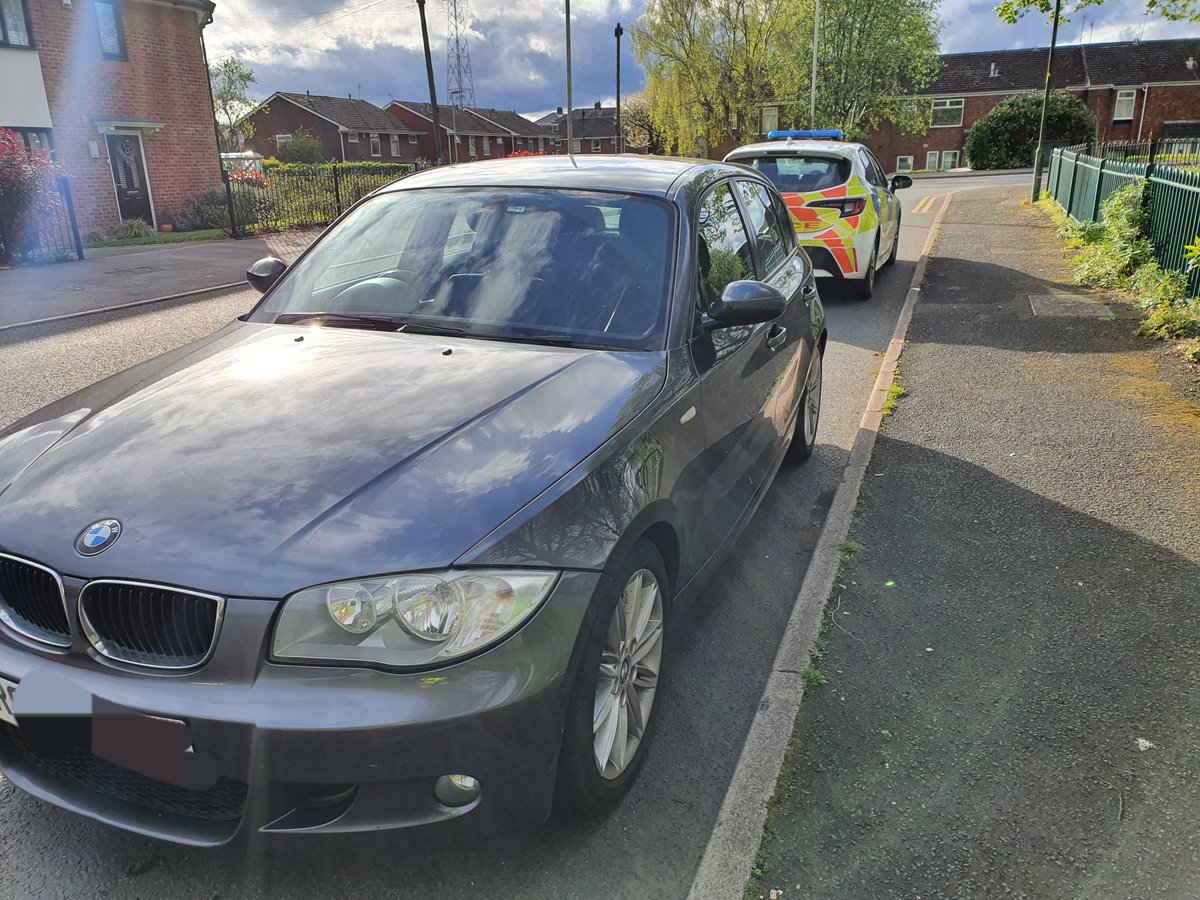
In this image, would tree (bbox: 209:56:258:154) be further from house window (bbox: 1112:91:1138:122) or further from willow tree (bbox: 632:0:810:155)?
house window (bbox: 1112:91:1138:122)

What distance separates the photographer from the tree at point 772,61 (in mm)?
46625

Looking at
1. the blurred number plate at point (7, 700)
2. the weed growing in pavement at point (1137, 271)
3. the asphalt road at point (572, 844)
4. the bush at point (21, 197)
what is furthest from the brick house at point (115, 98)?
the blurred number plate at point (7, 700)

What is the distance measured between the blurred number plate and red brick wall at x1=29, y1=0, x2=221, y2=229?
21351mm

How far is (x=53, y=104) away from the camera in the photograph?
20125 millimetres

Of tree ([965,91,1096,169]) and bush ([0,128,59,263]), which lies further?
tree ([965,91,1096,169])

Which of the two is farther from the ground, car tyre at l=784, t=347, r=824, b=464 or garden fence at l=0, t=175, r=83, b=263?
garden fence at l=0, t=175, r=83, b=263

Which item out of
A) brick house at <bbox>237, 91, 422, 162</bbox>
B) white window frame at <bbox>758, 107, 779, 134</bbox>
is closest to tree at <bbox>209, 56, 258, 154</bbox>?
brick house at <bbox>237, 91, 422, 162</bbox>

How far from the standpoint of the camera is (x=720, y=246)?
3.72 metres

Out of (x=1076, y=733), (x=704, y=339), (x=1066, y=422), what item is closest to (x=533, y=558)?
(x=704, y=339)

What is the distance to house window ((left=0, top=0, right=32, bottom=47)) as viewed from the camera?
1911cm

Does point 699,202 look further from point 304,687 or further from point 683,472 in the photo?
point 304,687

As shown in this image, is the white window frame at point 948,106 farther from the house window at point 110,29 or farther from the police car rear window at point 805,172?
the police car rear window at point 805,172

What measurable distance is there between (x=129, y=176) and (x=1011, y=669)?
78.6 ft

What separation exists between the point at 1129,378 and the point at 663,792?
6.01 metres
